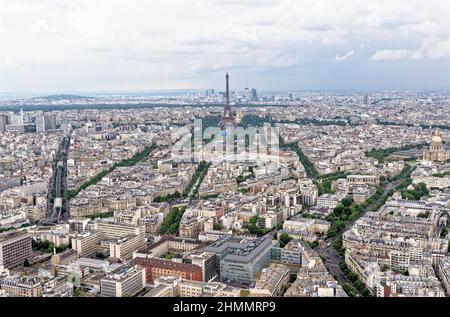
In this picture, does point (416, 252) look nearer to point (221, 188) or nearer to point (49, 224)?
point (221, 188)

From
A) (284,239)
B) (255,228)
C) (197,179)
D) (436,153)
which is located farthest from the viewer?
(436,153)

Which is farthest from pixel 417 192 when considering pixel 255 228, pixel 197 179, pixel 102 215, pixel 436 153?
pixel 102 215

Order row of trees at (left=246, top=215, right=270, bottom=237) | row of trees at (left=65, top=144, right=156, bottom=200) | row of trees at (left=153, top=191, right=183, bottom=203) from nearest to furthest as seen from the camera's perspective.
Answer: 1. row of trees at (left=246, top=215, right=270, bottom=237)
2. row of trees at (left=153, top=191, right=183, bottom=203)
3. row of trees at (left=65, top=144, right=156, bottom=200)

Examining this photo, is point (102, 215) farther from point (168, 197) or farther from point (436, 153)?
point (436, 153)

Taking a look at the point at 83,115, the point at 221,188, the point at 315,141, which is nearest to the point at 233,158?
the point at 221,188

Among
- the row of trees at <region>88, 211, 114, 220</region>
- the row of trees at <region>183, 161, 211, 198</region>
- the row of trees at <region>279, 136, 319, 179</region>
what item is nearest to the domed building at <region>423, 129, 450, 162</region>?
the row of trees at <region>279, 136, 319, 179</region>

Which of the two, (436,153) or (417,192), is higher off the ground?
(436,153)

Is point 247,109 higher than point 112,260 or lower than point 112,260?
higher

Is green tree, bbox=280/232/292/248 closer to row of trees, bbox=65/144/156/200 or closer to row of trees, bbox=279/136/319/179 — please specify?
row of trees, bbox=65/144/156/200
